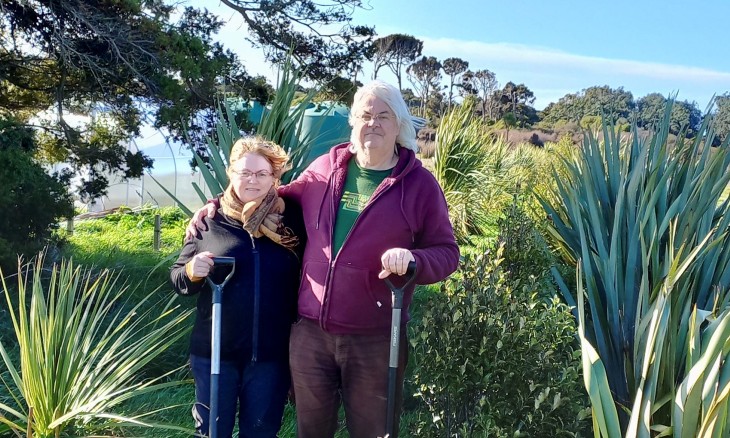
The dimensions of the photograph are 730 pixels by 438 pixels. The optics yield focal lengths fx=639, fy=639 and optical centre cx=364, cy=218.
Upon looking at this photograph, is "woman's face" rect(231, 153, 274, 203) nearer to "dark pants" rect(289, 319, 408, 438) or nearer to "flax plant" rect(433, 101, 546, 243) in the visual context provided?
"dark pants" rect(289, 319, 408, 438)

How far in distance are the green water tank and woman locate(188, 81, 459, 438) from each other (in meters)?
2.01

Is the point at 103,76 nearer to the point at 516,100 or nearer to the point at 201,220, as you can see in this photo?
the point at 201,220

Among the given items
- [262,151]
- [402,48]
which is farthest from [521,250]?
[402,48]

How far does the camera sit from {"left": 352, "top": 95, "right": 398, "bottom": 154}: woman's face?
8.86ft

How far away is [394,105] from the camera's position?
8.93 feet

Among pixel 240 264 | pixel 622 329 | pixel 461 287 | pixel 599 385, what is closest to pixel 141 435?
pixel 240 264

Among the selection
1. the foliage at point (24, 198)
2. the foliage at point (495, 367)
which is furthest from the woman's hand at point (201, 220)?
the foliage at point (24, 198)

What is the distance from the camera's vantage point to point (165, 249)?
7.98 m

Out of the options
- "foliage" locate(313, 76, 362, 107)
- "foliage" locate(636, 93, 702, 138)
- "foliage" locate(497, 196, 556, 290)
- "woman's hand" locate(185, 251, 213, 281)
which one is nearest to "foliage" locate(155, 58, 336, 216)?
"foliage" locate(497, 196, 556, 290)

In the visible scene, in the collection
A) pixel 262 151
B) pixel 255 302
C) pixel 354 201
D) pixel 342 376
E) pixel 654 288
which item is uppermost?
pixel 262 151

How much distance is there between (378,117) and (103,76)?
15.7 feet

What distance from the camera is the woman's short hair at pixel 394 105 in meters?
2.72

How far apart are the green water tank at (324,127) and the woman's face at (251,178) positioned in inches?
76.1

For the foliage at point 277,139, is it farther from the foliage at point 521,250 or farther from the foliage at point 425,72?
the foliage at point 425,72
